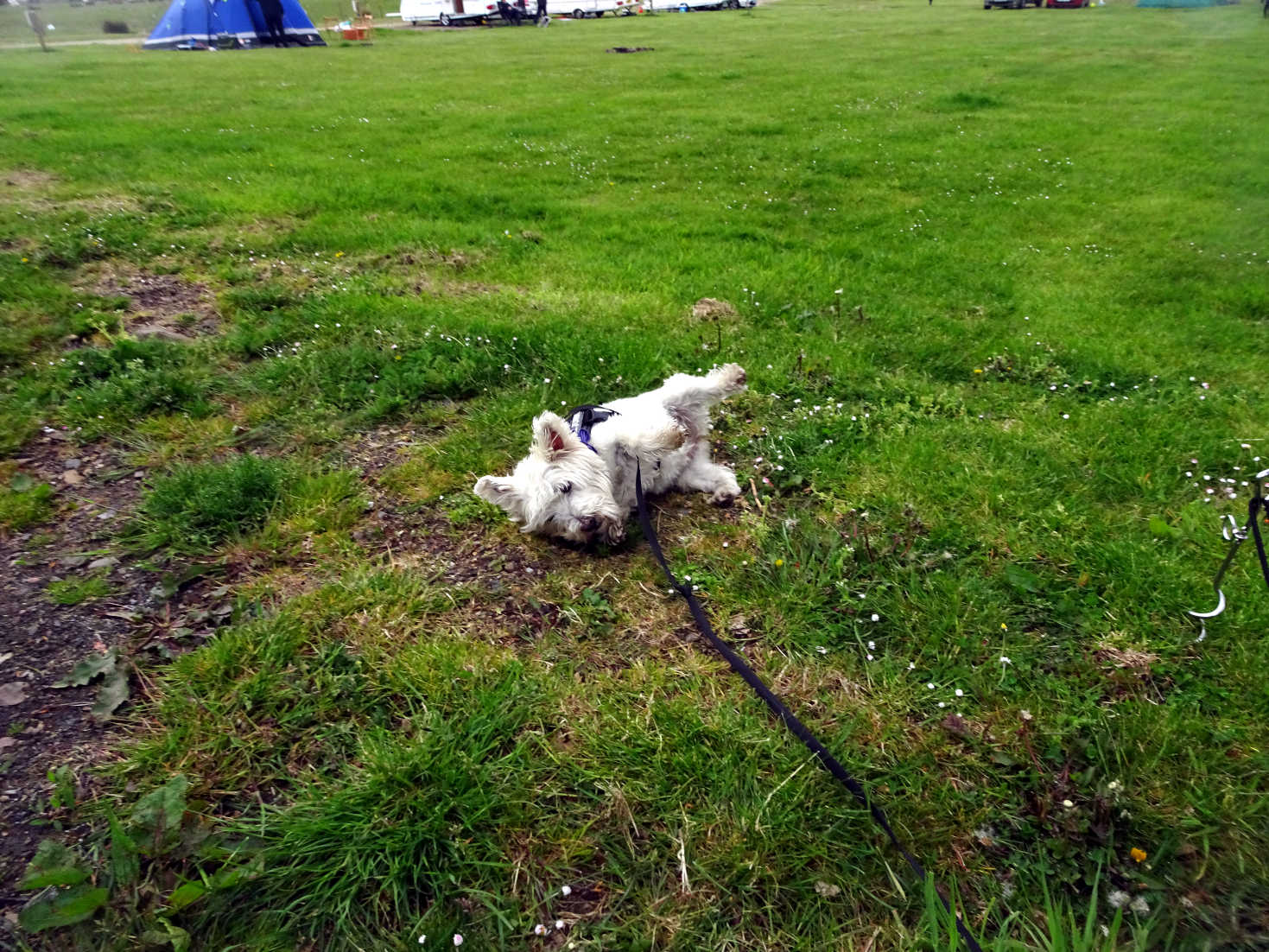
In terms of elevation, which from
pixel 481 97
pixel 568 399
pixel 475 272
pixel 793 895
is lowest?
pixel 793 895

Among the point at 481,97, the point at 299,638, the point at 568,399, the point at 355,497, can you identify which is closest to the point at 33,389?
the point at 355,497

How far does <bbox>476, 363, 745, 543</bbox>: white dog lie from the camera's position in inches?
148

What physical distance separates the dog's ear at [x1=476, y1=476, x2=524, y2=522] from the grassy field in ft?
0.79

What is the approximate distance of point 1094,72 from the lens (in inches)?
634

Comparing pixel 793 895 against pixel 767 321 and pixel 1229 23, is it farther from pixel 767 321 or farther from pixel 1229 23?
pixel 1229 23

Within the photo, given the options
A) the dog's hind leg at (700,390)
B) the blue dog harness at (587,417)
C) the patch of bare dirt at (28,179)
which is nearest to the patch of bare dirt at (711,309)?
the dog's hind leg at (700,390)

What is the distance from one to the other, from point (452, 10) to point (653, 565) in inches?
1928

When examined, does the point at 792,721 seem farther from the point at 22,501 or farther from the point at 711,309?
the point at 22,501

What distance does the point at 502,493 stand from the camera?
3877mm

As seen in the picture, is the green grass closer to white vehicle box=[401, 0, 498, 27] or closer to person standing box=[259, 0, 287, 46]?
person standing box=[259, 0, 287, 46]

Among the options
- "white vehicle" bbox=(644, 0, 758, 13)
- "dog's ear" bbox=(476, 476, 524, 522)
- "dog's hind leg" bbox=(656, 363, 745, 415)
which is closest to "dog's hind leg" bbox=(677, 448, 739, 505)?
"dog's hind leg" bbox=(656, 363, 745, 415)

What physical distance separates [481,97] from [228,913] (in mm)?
17473

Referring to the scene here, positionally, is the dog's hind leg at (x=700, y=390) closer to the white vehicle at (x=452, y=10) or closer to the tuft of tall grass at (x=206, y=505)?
the tuft of tall grass at (x=206, y=505)

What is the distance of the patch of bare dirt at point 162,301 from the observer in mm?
5992
